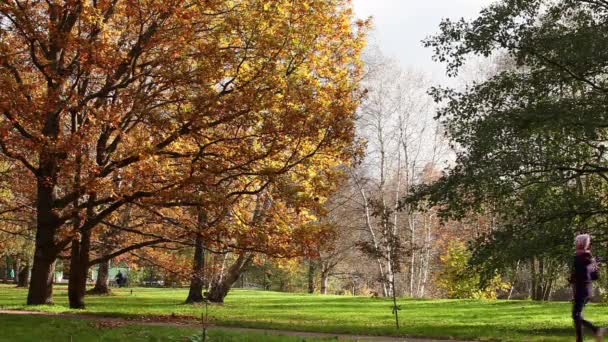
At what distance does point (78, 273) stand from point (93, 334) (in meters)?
10.3

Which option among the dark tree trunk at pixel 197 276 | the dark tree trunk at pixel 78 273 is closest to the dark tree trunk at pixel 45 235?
the dark tree trunk at pixel 78 273

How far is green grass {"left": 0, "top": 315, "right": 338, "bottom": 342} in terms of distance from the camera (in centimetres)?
969

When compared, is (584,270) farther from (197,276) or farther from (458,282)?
(458,282)

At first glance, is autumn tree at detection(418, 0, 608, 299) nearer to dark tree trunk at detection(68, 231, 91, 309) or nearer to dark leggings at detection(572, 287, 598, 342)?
dark leggings at detection(572, 287, 598, 342)

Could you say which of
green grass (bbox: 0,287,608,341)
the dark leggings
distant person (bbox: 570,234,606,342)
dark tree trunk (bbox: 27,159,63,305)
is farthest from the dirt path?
distant person (bbox: 570,234,606,342)

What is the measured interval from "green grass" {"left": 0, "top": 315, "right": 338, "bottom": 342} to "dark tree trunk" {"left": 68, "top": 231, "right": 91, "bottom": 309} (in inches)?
266

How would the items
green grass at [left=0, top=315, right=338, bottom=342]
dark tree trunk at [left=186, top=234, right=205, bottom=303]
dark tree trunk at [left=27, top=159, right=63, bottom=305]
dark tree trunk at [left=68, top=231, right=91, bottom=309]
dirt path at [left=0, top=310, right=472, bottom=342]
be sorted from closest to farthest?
green grass at [left=0, top=315, right=338, bottom=342]
dirt path at [left=0, top=310, right=472, bottom=342]
dark tree trunk at [left=27, top=159, right=63, bottom=305]
dark tree trunk at [left=68, top=231, right=91, bottom=309]
dark tree trunk at [left=186, top=234, right=205, bottom=303]

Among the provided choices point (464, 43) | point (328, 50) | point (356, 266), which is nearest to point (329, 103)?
point (328, 50)

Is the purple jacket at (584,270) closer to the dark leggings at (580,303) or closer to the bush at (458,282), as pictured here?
the dark leggings at (580,303)

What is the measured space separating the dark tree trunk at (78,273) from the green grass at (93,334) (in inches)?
266

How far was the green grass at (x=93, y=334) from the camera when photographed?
31.8 ft

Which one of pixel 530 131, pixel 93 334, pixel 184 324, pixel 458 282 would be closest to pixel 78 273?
pixel 184 324

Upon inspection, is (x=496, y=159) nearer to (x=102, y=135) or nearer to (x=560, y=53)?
(x=560, y=53)

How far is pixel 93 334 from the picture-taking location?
1048 cm
